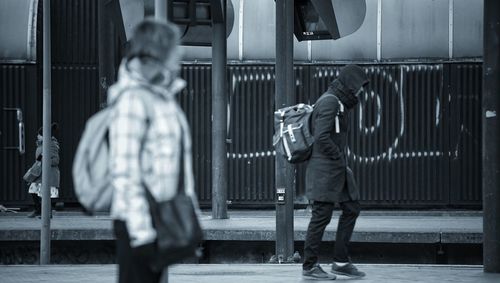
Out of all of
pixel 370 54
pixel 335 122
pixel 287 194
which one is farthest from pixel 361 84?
pixel 370 54

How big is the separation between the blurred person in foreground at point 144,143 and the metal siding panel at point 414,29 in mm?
16077

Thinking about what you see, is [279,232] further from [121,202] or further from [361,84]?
[121,202]

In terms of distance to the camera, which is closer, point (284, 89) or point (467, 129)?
point (284, 89)

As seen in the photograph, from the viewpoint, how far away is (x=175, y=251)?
468 centimetres

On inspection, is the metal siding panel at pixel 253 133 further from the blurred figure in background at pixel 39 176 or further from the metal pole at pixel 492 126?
the metal pole at pixel 492 126

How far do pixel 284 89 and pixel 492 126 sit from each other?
3.29 metres

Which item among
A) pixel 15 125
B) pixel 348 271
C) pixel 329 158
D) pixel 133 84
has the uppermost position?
pixel 133 84

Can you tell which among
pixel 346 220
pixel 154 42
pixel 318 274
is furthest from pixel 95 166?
pixel 318 274

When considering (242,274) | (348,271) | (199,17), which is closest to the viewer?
(348,271)

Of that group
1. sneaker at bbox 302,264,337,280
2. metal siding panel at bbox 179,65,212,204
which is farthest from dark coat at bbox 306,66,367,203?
metal siding panel at bbox 179,65,212,204

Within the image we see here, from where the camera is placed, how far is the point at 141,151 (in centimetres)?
481

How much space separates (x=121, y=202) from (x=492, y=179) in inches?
257

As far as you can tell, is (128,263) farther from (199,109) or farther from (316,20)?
(199,109)

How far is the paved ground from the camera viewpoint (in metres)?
10.4
